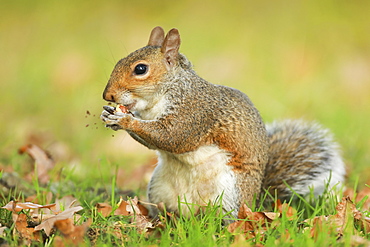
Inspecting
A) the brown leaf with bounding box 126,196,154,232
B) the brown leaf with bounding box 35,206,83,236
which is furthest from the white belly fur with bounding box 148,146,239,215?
the brown leaf with bounding box 35,206,83,236

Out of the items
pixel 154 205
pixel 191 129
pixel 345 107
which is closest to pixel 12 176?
pixel 154 205

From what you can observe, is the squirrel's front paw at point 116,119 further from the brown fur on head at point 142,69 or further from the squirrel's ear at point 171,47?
the squirrel's ear at point 171,47

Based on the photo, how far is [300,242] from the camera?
1.70 m

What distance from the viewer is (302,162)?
2.52 m

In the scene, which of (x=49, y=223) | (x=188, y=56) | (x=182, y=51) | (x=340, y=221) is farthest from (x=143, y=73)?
(x=182, y=51)

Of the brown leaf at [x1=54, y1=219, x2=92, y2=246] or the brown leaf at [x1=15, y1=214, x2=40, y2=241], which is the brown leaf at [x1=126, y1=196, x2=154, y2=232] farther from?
the brown leaf at [x1=15, y1=214, x2=40, y2=241]

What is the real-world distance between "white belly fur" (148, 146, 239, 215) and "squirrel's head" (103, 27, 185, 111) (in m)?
0.29

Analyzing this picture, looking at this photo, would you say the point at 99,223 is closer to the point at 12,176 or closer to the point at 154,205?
the point at 154,205

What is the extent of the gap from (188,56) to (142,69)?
342cm

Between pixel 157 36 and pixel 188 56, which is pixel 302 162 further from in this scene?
pixel 188 56

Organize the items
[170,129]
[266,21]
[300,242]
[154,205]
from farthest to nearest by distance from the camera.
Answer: [266,21] < [154,205] < [170,129] < [300,242]

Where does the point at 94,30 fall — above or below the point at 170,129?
above

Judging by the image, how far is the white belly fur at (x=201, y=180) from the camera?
7.34ft

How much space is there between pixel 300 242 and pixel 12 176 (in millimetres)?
1389
